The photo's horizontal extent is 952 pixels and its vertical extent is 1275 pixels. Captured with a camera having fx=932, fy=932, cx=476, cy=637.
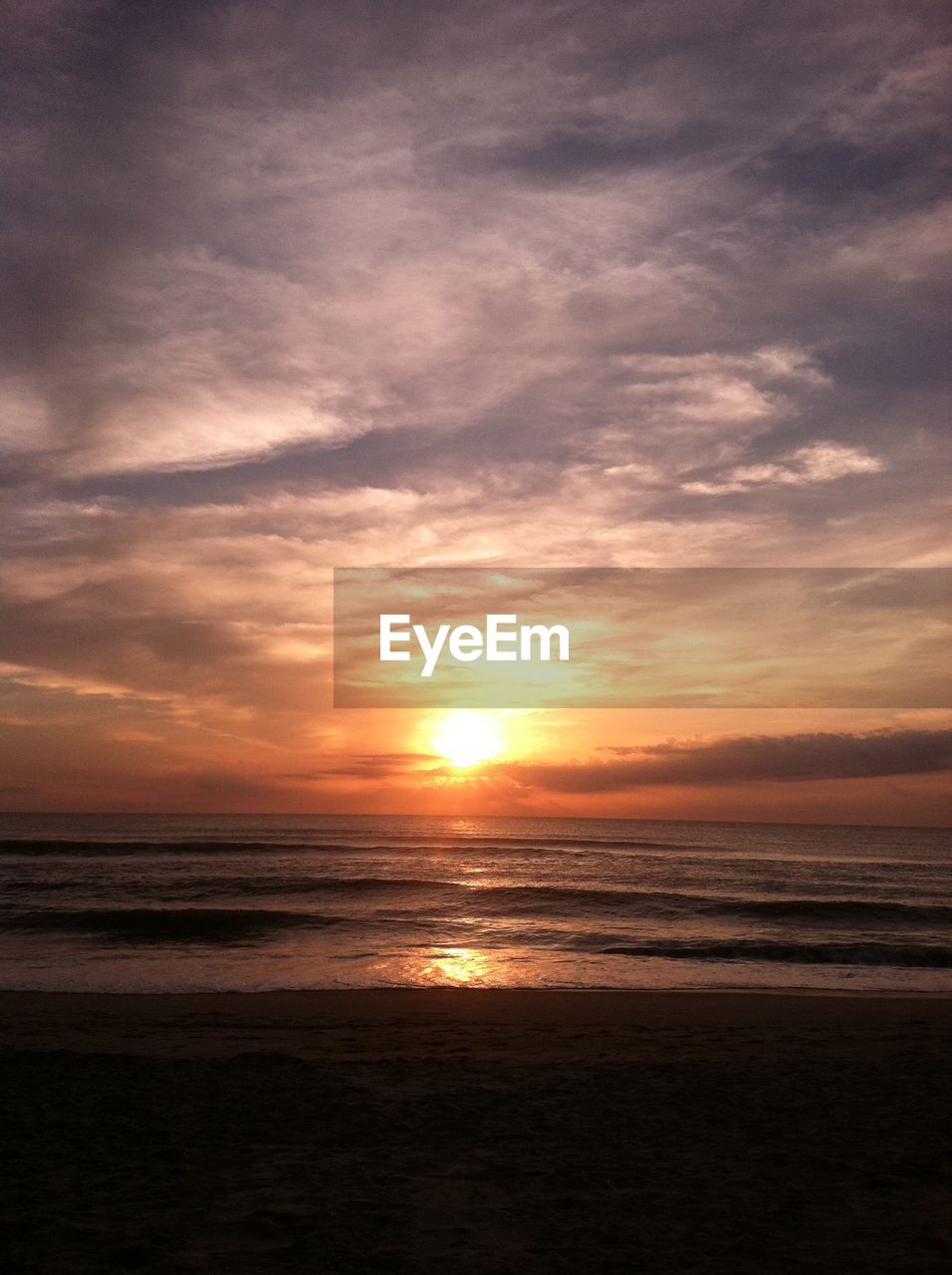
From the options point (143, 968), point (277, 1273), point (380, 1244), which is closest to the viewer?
point (277, 1273)

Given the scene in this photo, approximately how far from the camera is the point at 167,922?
28281 millimetres

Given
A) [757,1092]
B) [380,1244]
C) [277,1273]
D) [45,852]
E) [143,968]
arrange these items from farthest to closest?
[45,852] < [143,968] < [757,1092] < [380,1244] < [277,1273]

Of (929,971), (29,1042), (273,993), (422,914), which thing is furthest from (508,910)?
(29,1042)

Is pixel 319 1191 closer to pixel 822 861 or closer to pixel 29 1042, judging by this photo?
pixel 29 1042

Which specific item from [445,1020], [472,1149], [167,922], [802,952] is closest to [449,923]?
[167,922]

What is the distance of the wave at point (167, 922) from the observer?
26.0 metres

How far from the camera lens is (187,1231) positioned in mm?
5695

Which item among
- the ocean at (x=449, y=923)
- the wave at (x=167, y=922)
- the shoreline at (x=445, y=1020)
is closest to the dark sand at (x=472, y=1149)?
the shoreline at (x=445, y=1020)

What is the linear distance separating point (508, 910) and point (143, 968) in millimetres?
14809

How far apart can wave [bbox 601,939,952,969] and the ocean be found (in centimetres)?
8

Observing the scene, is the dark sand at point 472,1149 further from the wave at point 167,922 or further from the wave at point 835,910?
the wave at point 835,910

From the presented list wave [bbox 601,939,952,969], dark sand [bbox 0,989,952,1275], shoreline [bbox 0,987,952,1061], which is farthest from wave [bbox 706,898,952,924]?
dark sand [bbox 0,989,952,1275]

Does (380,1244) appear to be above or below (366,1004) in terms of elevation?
above

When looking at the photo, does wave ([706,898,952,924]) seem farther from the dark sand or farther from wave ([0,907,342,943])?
the dark sand
